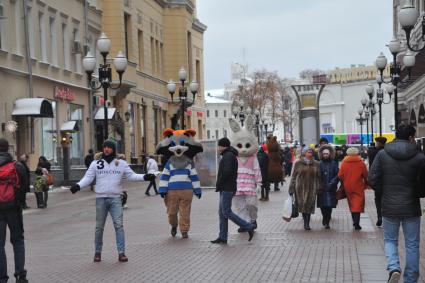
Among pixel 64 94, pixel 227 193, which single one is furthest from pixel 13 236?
pixel 64 94

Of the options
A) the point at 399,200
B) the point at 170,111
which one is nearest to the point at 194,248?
the point at 399,200

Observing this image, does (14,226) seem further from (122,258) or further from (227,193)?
(227,193)

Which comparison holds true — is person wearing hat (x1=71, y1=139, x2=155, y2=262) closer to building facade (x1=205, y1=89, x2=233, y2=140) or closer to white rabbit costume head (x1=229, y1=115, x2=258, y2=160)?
white rabbit costume head (x1=229, y1=115, x2=258, y2=160)

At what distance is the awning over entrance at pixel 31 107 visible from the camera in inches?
1289

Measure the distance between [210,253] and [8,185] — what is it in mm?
3869

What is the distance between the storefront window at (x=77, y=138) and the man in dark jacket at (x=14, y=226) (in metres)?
30.1

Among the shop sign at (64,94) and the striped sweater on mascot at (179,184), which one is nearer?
the striped sweater on mascot at (179,184)

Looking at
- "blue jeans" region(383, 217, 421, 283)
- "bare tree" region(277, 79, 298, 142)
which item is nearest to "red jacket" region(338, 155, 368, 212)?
"blue jeans" region(383, 217, 421, 283)

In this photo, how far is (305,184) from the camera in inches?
660

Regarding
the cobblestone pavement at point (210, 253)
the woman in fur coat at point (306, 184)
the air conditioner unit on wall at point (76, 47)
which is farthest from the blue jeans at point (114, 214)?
the air conditioner unit on wall at point (76, 47)

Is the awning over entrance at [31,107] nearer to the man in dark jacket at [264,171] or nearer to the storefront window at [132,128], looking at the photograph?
the man in dark jacket at [264,171]

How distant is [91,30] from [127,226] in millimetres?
28481

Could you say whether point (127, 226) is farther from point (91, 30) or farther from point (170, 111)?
point (170, 111)

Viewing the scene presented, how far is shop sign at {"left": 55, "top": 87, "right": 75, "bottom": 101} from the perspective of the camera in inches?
1509
